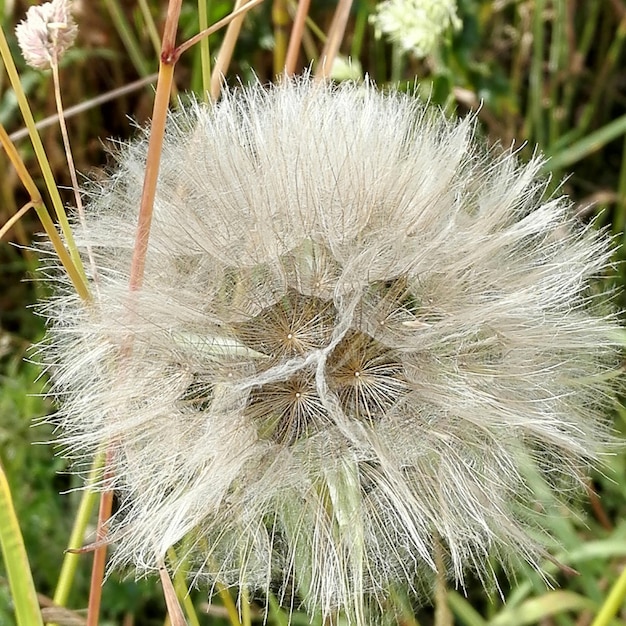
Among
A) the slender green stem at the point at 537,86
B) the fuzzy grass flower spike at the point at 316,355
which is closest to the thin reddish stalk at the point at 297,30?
the fuzzy grass flower spike at the point at 316,355

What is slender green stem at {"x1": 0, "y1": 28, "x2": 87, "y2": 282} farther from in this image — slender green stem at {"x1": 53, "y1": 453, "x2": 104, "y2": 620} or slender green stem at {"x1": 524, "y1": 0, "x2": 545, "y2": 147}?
slender green stem at {"x1": 524, "y1": 0, "x2": 545, "y2": 147}

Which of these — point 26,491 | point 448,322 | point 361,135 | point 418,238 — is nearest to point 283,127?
point 361,135

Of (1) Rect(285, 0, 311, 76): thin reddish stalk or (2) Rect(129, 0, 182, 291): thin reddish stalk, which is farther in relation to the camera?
(1) Rect(285, 0, 311, 76): thin reddish stalk

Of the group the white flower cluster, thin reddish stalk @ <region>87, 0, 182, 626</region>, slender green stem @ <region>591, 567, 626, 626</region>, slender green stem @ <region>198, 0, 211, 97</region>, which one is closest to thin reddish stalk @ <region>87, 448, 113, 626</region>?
thin reddish stalk @ <region>87, 0, 182, 626</region>

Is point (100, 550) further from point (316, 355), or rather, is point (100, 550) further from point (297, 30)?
point (297, 30)

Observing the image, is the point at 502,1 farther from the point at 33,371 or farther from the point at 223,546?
the point at 223,546

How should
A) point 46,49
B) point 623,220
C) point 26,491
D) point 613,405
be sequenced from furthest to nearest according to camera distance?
point 623,220, point 26,491, point 613,405, point 46,49
